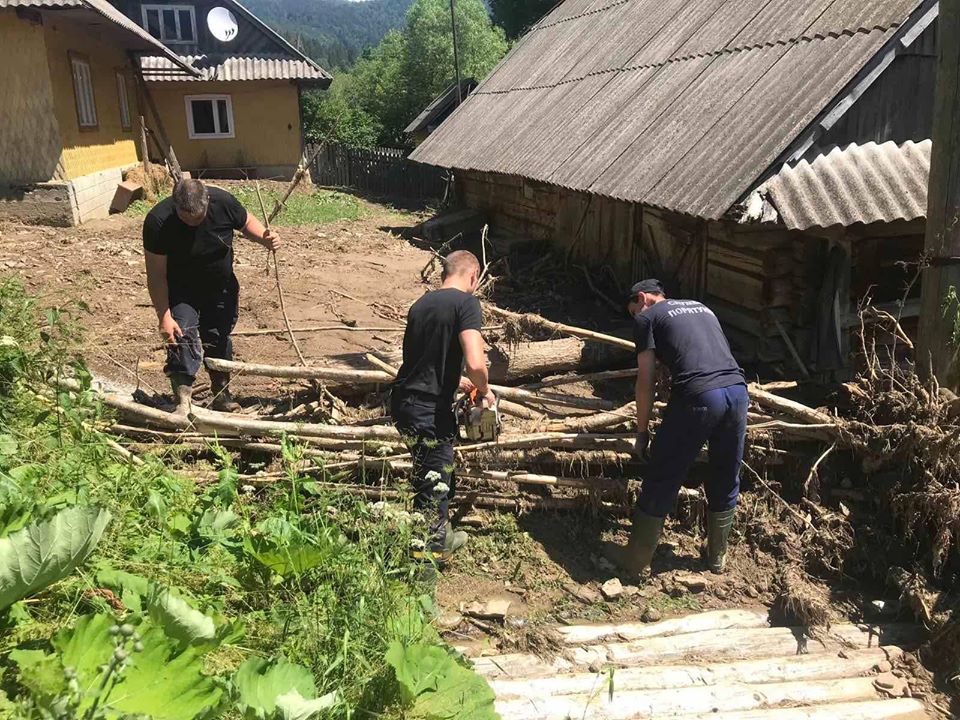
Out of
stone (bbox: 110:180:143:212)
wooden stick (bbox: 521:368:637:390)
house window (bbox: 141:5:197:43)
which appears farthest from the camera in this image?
house window (bbox: 141:5:197:43)

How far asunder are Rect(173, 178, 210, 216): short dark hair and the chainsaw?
2.21 metres

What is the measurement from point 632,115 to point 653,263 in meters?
1.73

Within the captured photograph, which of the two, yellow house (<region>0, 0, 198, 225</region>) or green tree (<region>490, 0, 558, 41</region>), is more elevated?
green tree (<region>490, 0, 558, 41</region>)

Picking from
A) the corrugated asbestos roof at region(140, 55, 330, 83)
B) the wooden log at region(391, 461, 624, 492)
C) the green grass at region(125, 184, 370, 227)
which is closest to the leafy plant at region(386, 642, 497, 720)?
the wooden log at region(391, 461, 624, 492)

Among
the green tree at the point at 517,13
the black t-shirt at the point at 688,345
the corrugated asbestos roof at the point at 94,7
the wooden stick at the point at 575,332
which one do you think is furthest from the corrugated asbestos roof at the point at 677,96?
the green tree at the point at 517,13

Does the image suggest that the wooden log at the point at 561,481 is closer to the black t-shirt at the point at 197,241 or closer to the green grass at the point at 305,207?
the black t-shirt at the point at 197,241

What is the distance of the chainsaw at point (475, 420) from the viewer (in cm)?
464

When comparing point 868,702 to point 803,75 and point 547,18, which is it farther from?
point 547,18

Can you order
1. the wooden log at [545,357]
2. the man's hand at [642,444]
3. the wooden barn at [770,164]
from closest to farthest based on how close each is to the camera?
the man's hand at [642,444] < the wooden log at [545,357] < the wooden barn at [770,164]

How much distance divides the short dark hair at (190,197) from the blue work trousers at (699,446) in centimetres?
326

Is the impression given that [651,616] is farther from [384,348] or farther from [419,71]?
[419,71]

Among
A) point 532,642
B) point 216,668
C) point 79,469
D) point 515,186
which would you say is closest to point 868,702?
point 532,642

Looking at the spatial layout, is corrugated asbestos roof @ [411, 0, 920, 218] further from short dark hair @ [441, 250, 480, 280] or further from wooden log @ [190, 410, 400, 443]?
wooden log @ [190, 410, 400, 443]

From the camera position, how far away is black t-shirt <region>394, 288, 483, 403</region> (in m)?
4.29
